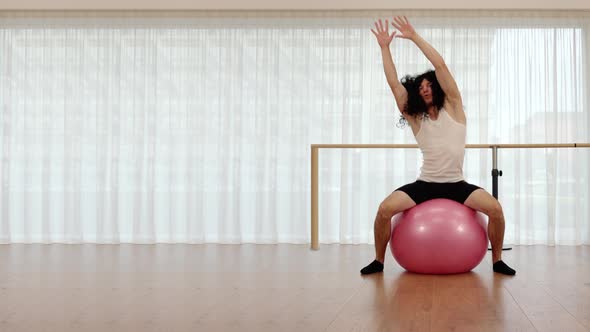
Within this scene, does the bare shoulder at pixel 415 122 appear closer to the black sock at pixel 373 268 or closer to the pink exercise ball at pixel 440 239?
the pink exercise ball at pixel 440 239

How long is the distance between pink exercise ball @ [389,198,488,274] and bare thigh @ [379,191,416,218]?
0.16 ft

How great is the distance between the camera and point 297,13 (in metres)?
4.80

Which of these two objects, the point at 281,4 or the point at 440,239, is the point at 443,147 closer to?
the point at 440,239

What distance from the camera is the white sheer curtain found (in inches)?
186

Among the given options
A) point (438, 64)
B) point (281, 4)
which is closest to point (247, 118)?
point (281, 4)

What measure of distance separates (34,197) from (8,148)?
45cm

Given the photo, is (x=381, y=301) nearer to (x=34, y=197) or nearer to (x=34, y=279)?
(x=34, y=279)

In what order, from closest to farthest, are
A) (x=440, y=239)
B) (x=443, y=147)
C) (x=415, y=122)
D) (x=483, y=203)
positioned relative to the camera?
(x=440, y=239) → (x=483, y=203) → (x=443, y=147) → (x=415, y=122)

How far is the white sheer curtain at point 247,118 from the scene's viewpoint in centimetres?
472

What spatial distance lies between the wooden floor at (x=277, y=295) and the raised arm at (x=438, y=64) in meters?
0.93

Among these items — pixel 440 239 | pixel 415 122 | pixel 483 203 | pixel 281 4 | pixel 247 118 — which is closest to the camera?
pixel 440 239

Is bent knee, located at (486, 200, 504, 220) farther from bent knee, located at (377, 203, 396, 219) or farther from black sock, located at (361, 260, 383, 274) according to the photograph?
black sock, located at (361, 260, 383, 274)

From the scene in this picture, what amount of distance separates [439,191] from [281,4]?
220cm

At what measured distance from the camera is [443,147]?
124 inches
